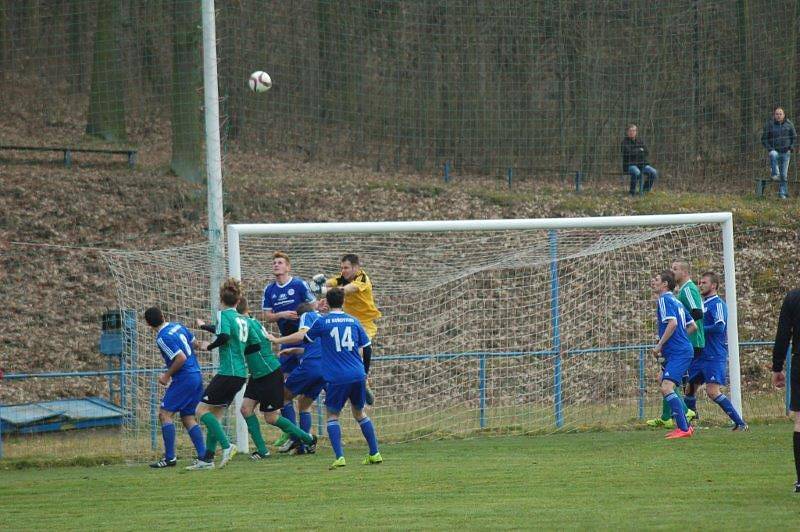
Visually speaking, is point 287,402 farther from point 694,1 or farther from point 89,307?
point 694,1

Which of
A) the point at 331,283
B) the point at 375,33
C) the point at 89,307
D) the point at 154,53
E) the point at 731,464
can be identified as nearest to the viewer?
the point at 731,464

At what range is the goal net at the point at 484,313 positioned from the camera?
1363 centimetres

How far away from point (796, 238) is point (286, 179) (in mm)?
11017

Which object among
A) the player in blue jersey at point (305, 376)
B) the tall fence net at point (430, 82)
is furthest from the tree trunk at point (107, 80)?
the player in blue jersey at point (305, 376)

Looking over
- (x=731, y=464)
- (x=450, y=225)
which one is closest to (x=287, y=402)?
(x=450, y=225)

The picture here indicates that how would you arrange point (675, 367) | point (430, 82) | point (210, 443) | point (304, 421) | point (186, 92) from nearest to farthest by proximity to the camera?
1. point (210, 443)
2. point (675, 367)
3. point (304, 421)
4. point (186, 92)
5. point (430, 82)

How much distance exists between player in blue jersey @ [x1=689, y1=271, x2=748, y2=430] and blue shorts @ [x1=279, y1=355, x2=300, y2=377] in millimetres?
4985

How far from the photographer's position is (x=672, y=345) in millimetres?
12367

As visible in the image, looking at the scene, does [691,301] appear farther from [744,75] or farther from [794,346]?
[744,75]

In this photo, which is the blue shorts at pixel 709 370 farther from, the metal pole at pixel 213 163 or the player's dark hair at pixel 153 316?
the player's dark hair at pixel 153 316

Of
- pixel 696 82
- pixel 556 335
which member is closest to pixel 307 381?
pixel 556 335

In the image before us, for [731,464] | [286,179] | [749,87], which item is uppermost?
[749,87]

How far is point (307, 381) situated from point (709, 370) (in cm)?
502

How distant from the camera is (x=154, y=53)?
2152cm
